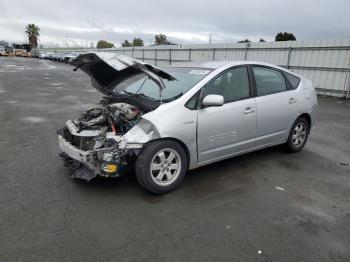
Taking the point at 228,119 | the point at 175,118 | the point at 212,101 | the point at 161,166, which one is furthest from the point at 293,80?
the point at 161,166

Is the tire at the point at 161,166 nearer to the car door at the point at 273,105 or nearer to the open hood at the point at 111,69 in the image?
the open hood at the point at 111,69

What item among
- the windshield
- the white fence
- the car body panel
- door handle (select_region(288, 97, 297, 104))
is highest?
the white fence

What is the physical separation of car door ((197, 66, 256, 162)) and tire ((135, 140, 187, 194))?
1.14 ft

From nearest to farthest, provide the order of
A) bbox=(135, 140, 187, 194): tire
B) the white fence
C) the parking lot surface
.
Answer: the parking lot surface < bbox=(135, 140, 187, 194): tire < the white fence

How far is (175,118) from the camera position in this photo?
3.79 meters

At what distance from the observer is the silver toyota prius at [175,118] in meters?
3.70

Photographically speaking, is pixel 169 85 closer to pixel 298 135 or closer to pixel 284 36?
pixel 298 135

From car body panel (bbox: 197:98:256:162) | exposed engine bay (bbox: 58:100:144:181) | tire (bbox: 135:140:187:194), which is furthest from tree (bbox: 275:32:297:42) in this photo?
tire (bbox: 135:140:187:194)

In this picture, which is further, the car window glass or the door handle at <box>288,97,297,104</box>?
the door handle at <box>288,97,297,104</box>

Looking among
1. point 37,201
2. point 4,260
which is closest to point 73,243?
point 4,260

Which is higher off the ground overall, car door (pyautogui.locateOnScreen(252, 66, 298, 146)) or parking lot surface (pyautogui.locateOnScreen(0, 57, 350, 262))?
→ car door (pyautogui.locateOnScreen(252, 66, 298, 146))

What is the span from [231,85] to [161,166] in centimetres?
162

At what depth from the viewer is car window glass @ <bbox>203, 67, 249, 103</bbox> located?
429 centimetres

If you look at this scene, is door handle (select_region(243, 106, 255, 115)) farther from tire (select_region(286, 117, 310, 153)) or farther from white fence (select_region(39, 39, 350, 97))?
white fence (select_region(39, 39, 350, 97))
